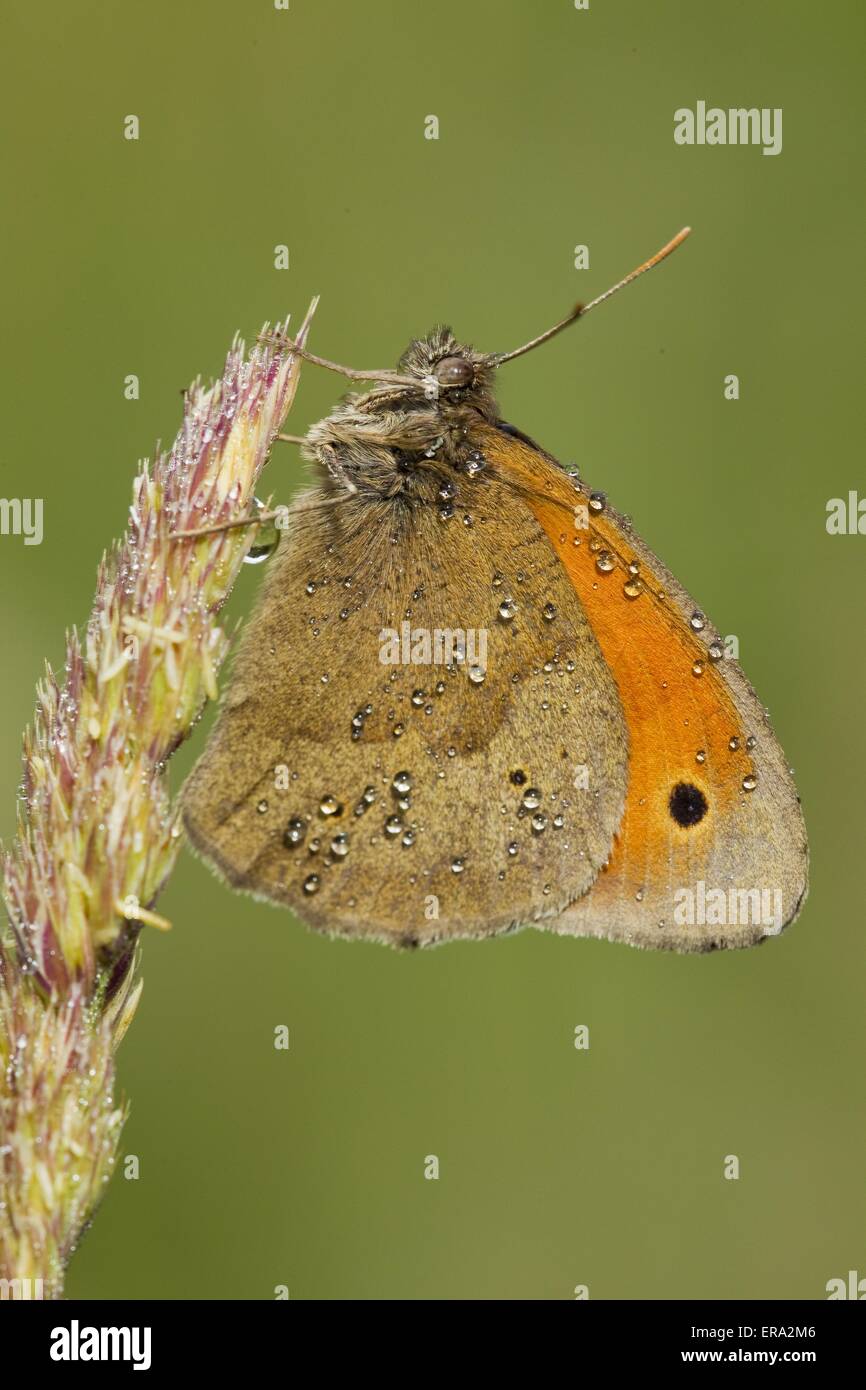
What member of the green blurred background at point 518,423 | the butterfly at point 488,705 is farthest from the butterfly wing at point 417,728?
the green blurred background at point 518,423

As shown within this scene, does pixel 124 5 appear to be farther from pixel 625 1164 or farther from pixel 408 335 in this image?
pixel 625 1164

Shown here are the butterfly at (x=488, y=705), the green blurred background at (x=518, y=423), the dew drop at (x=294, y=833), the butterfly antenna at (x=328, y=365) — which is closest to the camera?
the butterfly antenna at (x=328, y=365)

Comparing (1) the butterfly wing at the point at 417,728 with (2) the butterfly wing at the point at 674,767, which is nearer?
(1) the butterfly wing at the point at 417,728

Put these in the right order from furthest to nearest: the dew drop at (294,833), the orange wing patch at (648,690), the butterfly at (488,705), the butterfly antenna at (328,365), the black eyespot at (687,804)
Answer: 1. the black eyespot at (687,804)
2. the orange wing patch at (648,690)
3. the butterfly at (488,705)
4. the dew drop at (294,833)
5. the butterfly antenna at (328,365)

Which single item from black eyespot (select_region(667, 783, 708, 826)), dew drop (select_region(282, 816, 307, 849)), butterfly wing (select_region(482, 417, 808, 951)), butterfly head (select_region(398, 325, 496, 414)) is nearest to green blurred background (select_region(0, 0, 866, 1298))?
butterfly head (select_region(398, 325, 496, 414))

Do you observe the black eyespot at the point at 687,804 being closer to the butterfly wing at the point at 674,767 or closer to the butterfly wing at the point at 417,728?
the butterfly wing at the point at 674,767

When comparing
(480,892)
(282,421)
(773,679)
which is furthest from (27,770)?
(773,679)

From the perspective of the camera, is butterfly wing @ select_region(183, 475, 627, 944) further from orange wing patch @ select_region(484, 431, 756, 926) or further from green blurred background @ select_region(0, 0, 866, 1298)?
green blurred background @ select_region(0, 0, 866, 1298)
